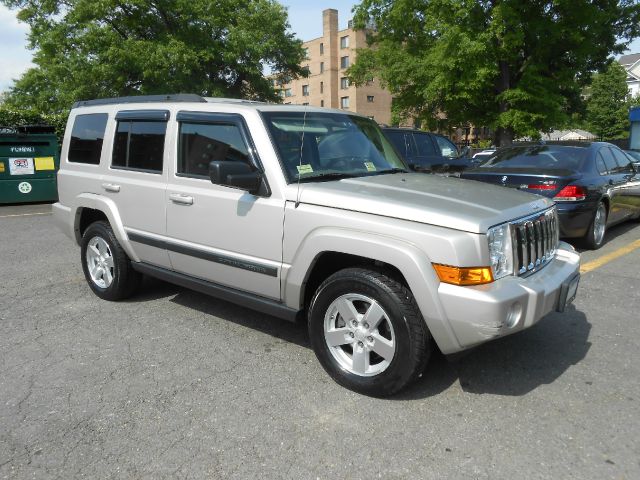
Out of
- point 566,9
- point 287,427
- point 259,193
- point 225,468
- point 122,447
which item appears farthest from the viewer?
point 566,9

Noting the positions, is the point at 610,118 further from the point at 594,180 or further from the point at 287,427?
the point at 287,427

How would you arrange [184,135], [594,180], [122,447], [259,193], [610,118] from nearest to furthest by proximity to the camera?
[122,447], [259,193], [184,135], [594,180], [610,118]

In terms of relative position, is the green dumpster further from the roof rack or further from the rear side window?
the rear side window

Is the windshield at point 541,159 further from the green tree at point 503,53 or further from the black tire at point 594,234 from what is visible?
the green tree at point 503,53

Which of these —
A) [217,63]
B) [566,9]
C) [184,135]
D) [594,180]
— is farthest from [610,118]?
[184,135]

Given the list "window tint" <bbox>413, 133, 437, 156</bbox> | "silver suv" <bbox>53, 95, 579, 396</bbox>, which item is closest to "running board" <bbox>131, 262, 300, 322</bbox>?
"silver suv" <bbox>53, 95, 579, 396</bbox>

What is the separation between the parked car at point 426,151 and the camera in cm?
1011

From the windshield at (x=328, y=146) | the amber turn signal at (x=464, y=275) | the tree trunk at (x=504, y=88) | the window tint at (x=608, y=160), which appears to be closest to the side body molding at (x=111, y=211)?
the windshield at (x=328, y=146)

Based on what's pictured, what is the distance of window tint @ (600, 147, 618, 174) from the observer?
7.61 m

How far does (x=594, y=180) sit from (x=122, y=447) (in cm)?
666

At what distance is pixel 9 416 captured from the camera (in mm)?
2996

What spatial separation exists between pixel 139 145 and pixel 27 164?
965 cm

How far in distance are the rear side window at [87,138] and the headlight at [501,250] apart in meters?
3.74

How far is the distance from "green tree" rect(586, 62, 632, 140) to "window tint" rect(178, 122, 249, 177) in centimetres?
6435
